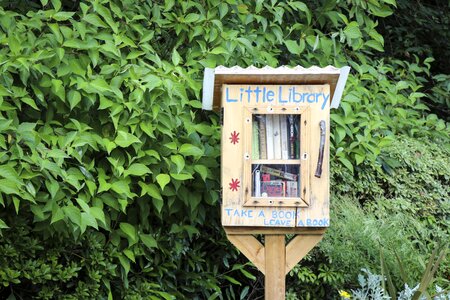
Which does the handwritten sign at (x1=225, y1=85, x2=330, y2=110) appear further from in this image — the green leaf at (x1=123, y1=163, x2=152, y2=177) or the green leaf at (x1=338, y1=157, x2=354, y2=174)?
the green leaf at (x1=338, y1=157, x2=354, y2=174)

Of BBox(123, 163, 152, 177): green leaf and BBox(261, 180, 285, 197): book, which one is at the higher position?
BBox(123, 163, 152, 177): green leaf

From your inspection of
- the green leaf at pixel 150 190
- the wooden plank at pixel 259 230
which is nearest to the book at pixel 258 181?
the wooden plank at pixel 259 230

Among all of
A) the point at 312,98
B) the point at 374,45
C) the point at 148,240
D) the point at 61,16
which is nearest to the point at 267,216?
the point at 312,98

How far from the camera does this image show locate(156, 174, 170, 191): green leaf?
503 cm

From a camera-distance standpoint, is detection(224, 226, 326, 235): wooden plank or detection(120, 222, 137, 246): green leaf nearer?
detection(224, 226, 326, 235): wooden plank

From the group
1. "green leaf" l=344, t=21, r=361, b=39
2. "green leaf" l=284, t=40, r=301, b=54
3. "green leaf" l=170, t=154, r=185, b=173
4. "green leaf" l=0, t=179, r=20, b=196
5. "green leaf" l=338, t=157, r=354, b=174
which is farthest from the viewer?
"green leaf" l=344, t=21, r=361, b=39

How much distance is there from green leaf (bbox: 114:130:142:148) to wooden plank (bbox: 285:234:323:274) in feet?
3.44

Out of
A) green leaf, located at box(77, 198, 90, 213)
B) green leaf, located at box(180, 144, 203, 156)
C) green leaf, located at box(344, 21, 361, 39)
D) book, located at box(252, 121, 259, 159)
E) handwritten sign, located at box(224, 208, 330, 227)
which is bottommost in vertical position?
handwritten sign, located at box(224, 208, 330, 227)

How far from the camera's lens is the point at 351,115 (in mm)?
6266

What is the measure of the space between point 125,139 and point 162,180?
314mm

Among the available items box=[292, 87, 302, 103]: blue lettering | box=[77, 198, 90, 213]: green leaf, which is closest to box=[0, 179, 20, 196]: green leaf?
box=[77, 198, 90, 213]: green leaf

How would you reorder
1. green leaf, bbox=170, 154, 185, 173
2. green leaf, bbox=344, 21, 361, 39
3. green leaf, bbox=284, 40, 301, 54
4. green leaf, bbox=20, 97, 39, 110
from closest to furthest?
green leaf, bbox=20, 97, 39, 110 < green leaf, bbox=170, 154, 185, 173 < green leaf, bbox=284, 40, 301, 54 < green leaf, bbox=344, 21, 361, 39

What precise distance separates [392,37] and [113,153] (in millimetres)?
4478

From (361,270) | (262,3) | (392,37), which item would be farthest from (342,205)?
(392,37)
